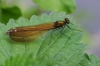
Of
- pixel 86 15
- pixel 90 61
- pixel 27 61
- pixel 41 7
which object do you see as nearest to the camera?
pixel 27 61

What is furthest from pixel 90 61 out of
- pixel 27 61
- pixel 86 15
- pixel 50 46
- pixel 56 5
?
pixel 86 15

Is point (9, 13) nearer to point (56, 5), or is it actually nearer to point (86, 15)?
point (56, 5)

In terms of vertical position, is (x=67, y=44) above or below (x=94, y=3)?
below

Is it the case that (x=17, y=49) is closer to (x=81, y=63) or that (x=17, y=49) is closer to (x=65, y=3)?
(x=81, y=63)

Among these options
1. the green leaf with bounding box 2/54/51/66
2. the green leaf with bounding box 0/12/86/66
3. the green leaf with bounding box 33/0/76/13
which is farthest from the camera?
the green leaf with bounding box 33/0/76/13

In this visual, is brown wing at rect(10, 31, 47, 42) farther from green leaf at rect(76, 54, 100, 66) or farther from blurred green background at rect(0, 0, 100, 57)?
blurred green background at rect(0, 0, 100, 57)

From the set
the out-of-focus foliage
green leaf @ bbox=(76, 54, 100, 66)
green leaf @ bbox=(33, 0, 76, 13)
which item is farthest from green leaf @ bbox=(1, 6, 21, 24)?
green leaf @ bbox=(76, 54, 100, 66)

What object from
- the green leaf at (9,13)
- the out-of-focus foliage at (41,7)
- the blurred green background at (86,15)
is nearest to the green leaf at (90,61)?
the out-of-focus foliage at (41,7)

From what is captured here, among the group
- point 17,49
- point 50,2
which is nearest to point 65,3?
point 50,2
